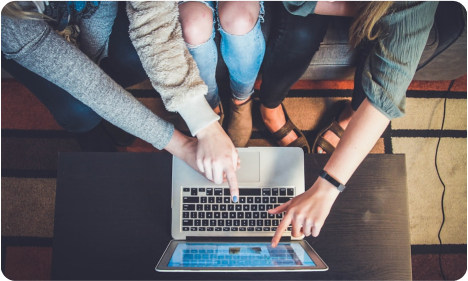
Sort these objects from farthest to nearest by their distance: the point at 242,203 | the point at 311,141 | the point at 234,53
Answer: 1. the point at 311,141
2. the point at 234,53
3. the point at 242,203

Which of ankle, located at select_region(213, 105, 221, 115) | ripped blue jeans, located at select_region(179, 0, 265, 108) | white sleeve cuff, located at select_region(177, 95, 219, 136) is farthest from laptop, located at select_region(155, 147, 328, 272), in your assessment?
ankle, located at select_region(213, 105, 221, 115)

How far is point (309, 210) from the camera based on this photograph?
645mm

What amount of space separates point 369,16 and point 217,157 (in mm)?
536

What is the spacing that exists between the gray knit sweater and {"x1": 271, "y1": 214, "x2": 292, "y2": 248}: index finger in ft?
0.97

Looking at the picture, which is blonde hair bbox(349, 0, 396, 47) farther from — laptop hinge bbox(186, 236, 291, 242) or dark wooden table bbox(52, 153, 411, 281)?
laptop hinge bbox(186, 236, 291, 242)

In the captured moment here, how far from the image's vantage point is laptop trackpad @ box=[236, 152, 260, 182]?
2.34 feet

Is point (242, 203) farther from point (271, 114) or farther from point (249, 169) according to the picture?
point (271, 114)

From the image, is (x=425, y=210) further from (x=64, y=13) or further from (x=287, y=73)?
(x=64, y=13)

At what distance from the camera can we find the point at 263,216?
27.7 inches

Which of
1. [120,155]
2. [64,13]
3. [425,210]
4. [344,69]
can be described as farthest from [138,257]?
[425,210]

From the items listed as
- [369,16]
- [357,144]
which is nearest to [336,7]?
[369,16]

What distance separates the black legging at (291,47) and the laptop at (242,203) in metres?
0.35

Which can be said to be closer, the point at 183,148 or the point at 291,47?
the point at 183,148

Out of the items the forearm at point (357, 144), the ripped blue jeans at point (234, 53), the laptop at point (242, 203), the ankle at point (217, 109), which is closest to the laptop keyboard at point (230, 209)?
the laptop at point (242, 203)
